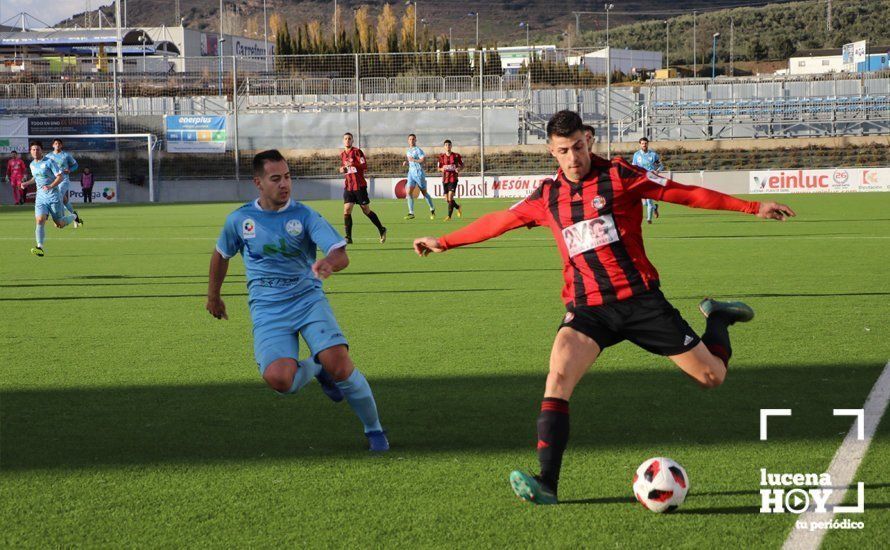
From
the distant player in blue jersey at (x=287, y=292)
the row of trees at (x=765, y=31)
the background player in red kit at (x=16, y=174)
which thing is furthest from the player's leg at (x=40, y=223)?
the row of trees at (x=765, y=31)

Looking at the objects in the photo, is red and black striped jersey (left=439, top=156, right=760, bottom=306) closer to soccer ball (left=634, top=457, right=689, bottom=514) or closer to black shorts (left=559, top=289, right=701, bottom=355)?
black shorts (left=559, top=289, right=701, bottom=355)

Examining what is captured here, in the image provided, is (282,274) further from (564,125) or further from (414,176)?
(414,176)

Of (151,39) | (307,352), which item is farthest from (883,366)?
(151,39)

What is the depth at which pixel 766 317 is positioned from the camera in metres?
10.1

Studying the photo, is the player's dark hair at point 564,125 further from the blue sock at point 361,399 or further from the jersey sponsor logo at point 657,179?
the blue sock at point 361,399

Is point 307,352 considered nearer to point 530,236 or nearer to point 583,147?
point 583,147

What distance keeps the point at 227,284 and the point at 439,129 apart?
31.3m

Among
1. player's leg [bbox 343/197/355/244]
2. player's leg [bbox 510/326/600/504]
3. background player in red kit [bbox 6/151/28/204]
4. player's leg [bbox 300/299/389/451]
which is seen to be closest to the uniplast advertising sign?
background player in red kit [bbox 6/151/28/204]

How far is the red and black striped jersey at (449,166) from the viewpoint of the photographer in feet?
93.0

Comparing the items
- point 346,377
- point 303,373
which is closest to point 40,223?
point 303,373

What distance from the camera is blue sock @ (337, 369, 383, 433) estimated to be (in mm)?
5672

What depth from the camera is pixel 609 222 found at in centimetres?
526

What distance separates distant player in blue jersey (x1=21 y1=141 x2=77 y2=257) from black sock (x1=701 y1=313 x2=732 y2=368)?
46.4ft

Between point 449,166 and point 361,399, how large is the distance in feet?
77.2
